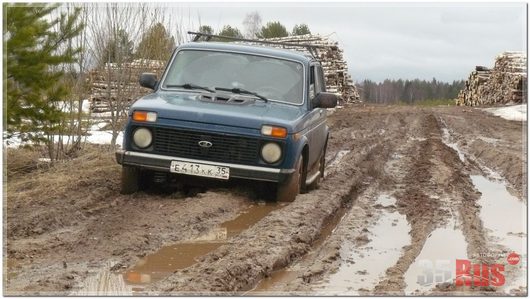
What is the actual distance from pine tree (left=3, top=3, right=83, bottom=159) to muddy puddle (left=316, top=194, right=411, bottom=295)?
Result: 4.20 meters

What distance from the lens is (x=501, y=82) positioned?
3769 centimetres

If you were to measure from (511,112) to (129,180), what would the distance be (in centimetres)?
2449

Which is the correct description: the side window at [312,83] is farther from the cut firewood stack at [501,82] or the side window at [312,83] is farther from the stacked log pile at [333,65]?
the cut firewood stack at [501,82]

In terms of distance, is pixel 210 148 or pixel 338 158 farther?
pixel 338 158

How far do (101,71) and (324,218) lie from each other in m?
6.66

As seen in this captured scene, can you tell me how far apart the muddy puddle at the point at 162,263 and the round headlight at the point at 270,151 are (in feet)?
2.76

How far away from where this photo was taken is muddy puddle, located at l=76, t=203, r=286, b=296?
536cm

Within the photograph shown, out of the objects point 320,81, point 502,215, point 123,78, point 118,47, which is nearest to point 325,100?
point 320,81

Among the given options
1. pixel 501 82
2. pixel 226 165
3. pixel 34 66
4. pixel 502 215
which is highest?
pixel 34 66

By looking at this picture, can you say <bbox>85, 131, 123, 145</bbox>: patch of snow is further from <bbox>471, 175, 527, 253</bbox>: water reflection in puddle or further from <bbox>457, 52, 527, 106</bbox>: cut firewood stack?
<bbox>457, 52, 527, 106</bbox>: cut firewood stack

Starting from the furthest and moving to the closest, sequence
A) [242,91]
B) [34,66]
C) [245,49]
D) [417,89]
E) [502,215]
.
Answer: [417,89], [245,49], [242,91], [34,66], [502,215]

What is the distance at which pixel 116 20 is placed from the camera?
43.9 feet

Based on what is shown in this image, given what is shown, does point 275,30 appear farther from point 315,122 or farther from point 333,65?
point 315,122

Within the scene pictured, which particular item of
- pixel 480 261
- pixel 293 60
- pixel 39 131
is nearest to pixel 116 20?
pixel 39 131
